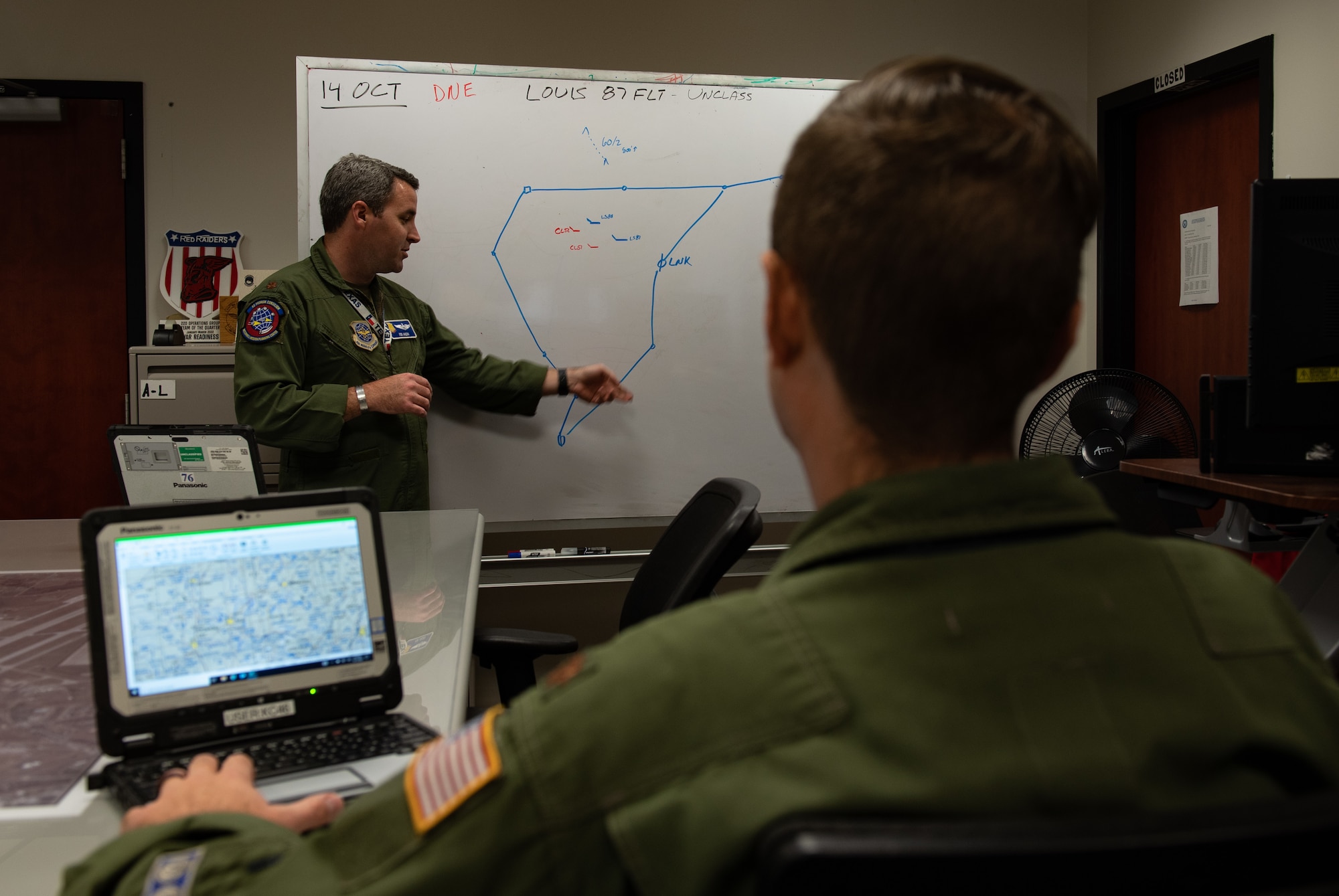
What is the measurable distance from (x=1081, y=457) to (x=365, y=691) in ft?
7.31

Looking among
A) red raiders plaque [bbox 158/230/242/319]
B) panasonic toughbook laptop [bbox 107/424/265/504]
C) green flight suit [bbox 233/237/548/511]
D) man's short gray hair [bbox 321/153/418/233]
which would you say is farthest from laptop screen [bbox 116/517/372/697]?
red raiders plaque [bbox 158/230/242/319]

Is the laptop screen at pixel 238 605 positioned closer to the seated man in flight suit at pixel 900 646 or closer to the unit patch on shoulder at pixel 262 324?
the seated man in flight suit at pixel 900 646

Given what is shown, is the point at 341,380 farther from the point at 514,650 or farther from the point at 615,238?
the point at 514,650

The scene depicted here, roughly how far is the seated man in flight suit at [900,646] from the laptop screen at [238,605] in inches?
13.3

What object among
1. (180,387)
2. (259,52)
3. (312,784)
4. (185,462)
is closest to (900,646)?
(312,784)

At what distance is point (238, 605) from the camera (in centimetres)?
95

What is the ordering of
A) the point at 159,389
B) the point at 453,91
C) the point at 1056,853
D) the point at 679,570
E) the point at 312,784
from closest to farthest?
the point at 1056,853
the point at 312,784
the point at 679,570
the point at 453,91
the point at 159,389

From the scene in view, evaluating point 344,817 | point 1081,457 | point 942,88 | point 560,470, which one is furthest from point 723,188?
point 344,817

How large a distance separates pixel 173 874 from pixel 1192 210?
12.5 feet

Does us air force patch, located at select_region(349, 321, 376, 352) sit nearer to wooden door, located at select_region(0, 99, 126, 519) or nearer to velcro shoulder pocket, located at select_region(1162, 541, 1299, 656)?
wooden door, located at select_region(0, 99, 126, 519)

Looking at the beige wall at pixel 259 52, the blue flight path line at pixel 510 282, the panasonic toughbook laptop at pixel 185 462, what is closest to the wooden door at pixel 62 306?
the beige wall at pixel 259 52

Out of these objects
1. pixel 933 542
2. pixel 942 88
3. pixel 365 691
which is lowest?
pixel 365 691

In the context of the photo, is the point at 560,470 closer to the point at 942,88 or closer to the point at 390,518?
the point at 390,518

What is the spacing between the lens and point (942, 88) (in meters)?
0.57
